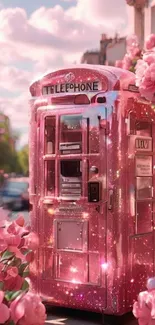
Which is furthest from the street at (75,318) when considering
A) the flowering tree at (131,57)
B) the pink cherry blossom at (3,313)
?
the flowering tree at (131,57)

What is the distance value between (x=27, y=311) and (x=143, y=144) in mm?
4418

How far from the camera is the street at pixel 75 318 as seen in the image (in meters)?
6.13

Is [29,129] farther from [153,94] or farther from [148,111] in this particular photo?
[153,94]

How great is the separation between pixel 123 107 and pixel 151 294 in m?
3.43

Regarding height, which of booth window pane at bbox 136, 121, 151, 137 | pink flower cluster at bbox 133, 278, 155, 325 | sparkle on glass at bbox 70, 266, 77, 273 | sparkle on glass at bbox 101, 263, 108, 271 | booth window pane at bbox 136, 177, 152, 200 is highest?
booth window pane at bbox 136, 121, 151, 137

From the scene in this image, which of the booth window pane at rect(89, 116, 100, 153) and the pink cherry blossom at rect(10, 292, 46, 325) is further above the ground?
the booth window pane at rect(89, 116, 100, 153)

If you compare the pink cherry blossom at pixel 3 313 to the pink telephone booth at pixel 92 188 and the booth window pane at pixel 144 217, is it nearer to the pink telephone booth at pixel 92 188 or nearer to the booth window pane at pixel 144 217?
the pink telephone booth at pixel 92 188

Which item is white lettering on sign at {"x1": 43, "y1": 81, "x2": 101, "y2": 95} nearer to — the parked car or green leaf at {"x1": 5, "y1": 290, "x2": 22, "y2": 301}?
green leaf at {"x1": 5, "y1": 290, "x2": 22, "y2": 301}

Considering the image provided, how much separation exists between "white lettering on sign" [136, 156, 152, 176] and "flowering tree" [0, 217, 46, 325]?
3.38 m

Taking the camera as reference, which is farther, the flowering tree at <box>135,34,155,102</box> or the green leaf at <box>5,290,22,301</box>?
the flowering tree at <box>135,34,155,102</box>

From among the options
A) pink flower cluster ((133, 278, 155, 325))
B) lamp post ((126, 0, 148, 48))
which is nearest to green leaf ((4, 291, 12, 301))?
pink flower cluster ((133, 278, 155, 325))

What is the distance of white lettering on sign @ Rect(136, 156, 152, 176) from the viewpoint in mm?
6324

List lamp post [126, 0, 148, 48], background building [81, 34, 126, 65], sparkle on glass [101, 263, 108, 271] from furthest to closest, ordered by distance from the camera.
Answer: background building [81, 34, 126, 65] → lamp post [126, 0, 148, 48] → sparkle on glass [101, 263, 108, 271]

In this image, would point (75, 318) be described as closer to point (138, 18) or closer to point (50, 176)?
point (50, 176)
